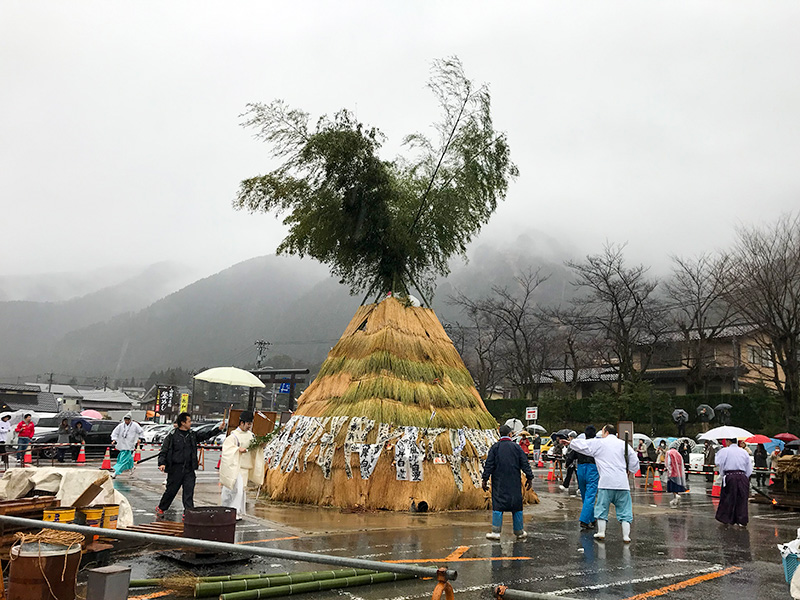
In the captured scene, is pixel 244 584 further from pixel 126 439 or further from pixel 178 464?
pixel 126 439

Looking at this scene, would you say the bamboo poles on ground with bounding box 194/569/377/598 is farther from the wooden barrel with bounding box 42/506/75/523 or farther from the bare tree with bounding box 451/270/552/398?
the bare tree with bounding box 451/270/552/398

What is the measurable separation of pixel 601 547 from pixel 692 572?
1.66m

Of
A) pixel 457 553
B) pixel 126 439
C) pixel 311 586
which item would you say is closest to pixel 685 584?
pixel 457 553

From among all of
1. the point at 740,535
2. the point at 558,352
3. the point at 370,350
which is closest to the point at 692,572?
the point at 740,535

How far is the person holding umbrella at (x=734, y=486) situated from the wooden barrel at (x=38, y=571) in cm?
1190

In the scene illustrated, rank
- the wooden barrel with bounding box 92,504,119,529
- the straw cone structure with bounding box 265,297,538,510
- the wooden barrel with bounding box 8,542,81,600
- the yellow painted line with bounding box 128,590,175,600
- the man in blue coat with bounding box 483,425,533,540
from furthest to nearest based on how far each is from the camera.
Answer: the straw cone structure with bounding box 265,297,538,510, the man in blue coat with bounding box 483,425,533,540, the wooden barrel with bounding box 92,504,119,529, the yellow painted line with bounding box 128,590,175,600, the wooden barrel with bounding box 8,542,81,600

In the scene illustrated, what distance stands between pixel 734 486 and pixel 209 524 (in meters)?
10.3

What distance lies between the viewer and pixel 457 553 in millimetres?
7781

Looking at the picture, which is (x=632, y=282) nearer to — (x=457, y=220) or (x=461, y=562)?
(x=457, y=220)

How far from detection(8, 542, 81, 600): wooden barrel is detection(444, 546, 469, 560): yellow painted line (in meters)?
4.19

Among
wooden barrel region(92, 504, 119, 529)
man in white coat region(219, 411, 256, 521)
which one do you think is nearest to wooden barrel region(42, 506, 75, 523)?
wooden barrel region(92, 504, 119, 529)

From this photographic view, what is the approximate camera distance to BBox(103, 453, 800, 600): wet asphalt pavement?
633 centimetres

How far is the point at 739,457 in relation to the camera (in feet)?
41.1

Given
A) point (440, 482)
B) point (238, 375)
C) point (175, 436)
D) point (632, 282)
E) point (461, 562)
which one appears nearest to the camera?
point (461, 562)
